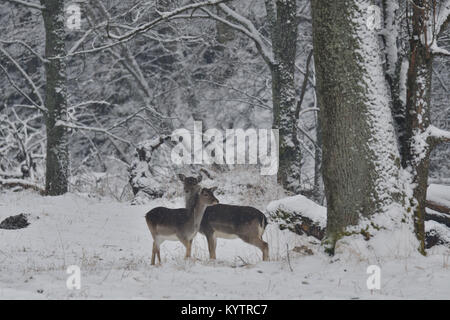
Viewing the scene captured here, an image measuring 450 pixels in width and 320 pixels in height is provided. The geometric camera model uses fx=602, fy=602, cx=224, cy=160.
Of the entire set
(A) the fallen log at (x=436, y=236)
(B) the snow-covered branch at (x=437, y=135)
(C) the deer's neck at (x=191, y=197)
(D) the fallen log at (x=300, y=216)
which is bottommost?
(A) the fallen log at (x=436, y=236)

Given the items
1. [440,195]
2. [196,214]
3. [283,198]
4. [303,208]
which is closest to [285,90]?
[283,198]

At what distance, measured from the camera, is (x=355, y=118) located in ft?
23.1

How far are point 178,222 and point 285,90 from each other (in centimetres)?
621

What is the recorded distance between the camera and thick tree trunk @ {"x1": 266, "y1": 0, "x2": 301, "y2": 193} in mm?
13273

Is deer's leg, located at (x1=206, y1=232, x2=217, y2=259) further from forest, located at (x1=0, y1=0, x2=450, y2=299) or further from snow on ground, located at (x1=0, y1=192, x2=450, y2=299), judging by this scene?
snow on ground, located at (x1=0, y1=192, x2=450, y2=299)

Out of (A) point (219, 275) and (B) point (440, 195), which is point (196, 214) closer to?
(A) point (219, 275)

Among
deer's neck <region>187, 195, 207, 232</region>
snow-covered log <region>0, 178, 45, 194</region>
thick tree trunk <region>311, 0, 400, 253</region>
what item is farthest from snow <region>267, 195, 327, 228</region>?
snow-covered log <region>0, 178, 45, 194</region>

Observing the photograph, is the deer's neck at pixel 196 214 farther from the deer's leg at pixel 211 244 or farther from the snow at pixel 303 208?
the snow at pixel 303 208

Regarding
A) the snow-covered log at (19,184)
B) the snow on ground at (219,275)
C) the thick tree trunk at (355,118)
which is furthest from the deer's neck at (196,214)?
the snow-covered log at (19,184)

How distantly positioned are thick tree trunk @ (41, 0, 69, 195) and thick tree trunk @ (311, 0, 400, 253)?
920cm

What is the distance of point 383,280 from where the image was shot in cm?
614

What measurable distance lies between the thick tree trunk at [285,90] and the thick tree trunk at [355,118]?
6093 millimetres

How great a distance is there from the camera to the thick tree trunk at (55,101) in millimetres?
14711
